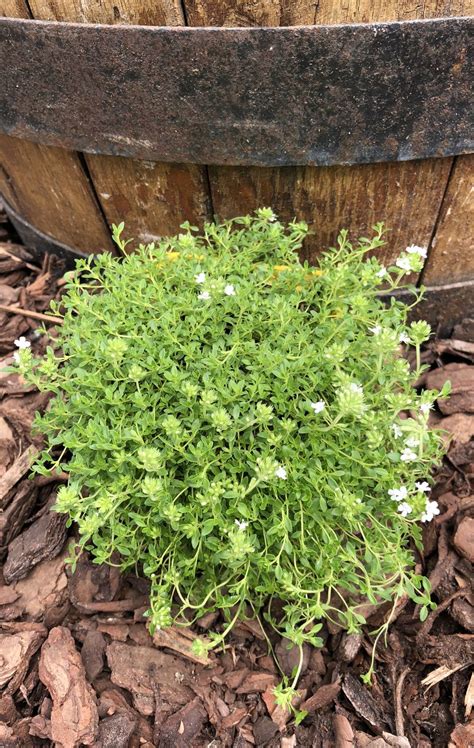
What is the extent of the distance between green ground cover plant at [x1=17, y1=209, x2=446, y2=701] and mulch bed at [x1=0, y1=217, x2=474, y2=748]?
15cm

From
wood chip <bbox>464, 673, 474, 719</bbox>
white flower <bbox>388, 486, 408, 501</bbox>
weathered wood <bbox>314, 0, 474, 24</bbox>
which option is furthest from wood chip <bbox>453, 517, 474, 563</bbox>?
weathered wood <bbox>314, 0, 474, 24</bbox>

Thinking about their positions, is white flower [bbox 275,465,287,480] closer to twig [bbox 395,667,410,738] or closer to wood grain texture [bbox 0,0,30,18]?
twig [bbox 395,667,410,738]

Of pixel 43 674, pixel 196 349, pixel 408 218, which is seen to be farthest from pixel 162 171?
pixel 43 674

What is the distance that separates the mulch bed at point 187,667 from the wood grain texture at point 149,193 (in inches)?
45.9

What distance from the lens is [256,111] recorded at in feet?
6.38

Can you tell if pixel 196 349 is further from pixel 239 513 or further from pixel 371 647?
pixel 371 647

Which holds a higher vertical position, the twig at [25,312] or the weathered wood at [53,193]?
the weathered wood at [53,193]

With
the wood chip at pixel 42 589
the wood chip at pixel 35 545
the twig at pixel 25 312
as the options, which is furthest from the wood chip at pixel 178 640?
the twig at pixel 25 312

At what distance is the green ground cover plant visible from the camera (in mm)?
1638

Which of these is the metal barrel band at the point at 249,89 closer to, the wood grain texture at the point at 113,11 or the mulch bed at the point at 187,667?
the wood grain texture at the point at 113,11

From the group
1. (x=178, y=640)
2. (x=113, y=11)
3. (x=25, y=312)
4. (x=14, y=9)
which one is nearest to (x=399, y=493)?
(x=178, y=640)

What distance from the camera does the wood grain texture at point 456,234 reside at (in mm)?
2240

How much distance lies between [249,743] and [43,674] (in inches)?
26.9

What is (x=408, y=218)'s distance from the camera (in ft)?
7.77
